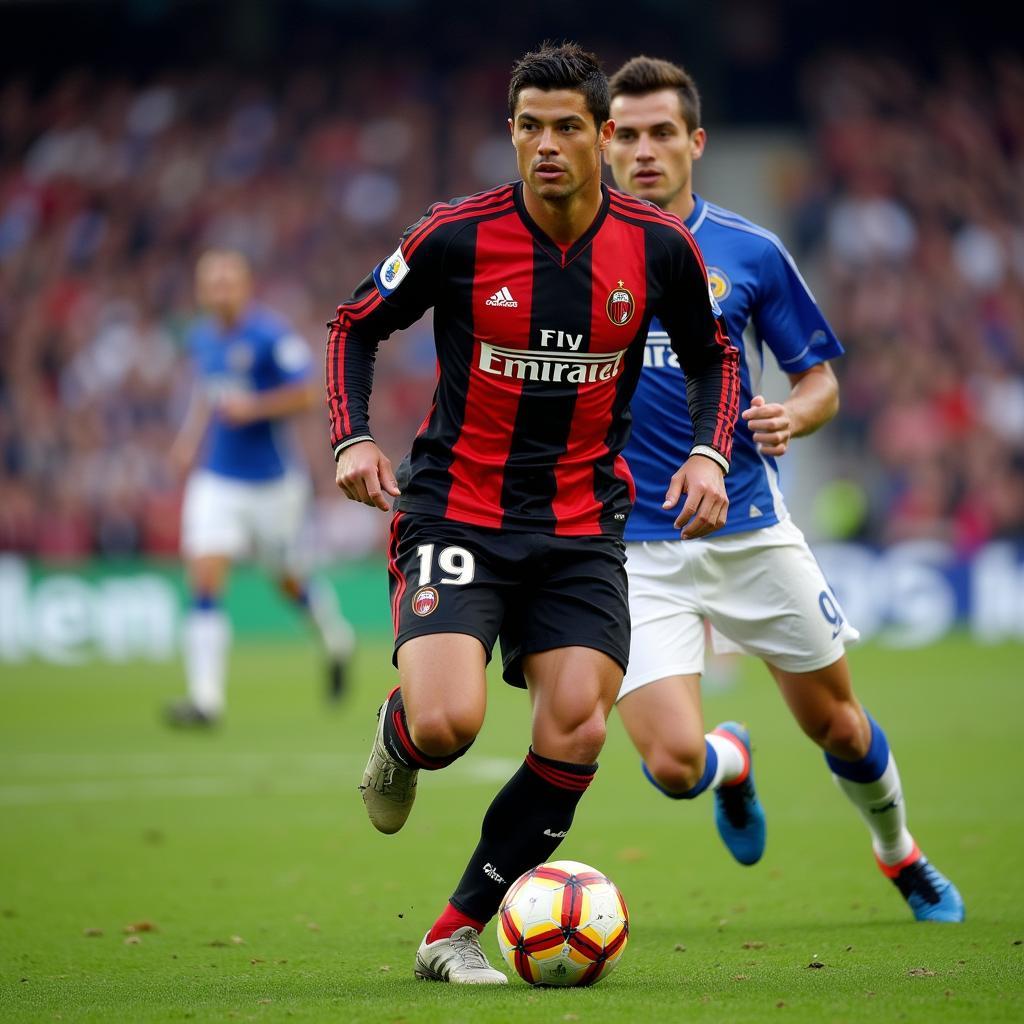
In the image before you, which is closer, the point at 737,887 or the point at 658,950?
the point at 658,950

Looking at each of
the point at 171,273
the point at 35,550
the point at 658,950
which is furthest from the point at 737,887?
the point at 171,273

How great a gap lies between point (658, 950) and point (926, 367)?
1711cm

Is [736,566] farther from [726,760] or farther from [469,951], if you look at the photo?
[469,951]

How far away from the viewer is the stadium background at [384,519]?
525cm

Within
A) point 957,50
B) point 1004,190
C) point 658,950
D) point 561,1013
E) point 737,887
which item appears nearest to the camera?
point 561,1013

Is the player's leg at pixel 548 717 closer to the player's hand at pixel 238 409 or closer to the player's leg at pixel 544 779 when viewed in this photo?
the player's leg at pixel 544 779

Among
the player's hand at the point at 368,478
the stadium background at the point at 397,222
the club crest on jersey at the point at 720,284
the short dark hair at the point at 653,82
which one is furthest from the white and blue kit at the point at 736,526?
the stadium background at the point at 397,222

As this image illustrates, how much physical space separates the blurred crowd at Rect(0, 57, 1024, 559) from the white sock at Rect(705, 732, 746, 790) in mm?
13300

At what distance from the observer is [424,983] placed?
4.62 meters

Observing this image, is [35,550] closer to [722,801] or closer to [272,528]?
[272,528]

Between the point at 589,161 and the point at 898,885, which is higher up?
the point at 589,161

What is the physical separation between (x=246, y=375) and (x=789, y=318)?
719 cm

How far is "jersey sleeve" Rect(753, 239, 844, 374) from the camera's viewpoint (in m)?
5.73

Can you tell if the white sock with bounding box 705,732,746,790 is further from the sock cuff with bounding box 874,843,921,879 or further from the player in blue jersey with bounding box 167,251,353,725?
the player in blue jersey with bounding box 167,251,353,725
